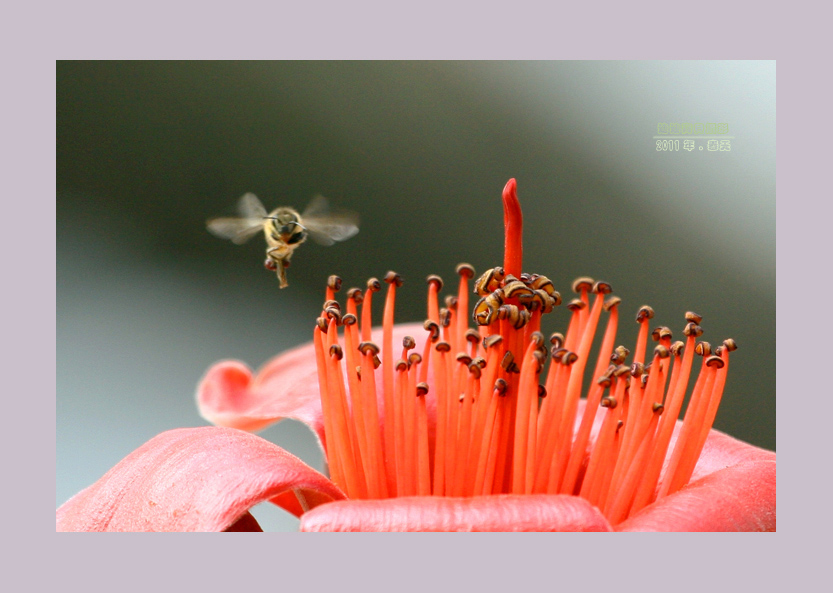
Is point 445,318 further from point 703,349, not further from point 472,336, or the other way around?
point 703,349

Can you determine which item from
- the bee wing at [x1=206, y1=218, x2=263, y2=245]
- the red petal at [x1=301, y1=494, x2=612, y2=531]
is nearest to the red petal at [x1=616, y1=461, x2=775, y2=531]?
the red petal at [x1=301, y1=494, x2=612, y2=531]

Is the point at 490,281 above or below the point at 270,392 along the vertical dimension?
above

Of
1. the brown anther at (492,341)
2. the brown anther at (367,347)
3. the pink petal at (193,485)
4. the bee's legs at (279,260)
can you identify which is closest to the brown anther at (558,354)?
the brown anther at (492,341)

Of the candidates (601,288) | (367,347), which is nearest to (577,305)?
(601,288)

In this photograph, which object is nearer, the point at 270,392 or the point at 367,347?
the point at 367,347

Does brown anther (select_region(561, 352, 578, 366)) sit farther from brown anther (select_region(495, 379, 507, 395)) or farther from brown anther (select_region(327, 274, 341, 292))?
brown anther (select_region(327, 274, 341, 292))

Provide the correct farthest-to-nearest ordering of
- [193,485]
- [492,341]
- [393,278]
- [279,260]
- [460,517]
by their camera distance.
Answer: [279,260] → [393,278] → [492,341] → [193,485] → [460,517]
